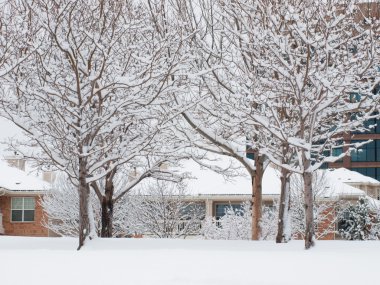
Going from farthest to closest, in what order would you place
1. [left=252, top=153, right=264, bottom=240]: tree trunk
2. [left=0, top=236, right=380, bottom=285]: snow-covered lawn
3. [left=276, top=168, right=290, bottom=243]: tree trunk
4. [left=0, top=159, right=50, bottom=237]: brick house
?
[left=0, top=159, right=50, bottom=237]: brick house < [left=252, top=153, right=264, bottom=240]: tree trunk < [left=276, top=168, right=290, bottom=243]: tree trunk < [left=0, top=236, right=380, bottom=285]: snow-covered lawn

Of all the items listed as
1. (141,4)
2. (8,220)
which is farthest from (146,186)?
(141,4)

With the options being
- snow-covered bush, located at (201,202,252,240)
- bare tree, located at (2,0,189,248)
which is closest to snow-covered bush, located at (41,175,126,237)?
snow-covered bush, located at (201,202,252,240)

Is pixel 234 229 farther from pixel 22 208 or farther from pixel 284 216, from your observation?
pixel 22 208

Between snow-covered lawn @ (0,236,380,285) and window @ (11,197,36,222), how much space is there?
2669 centimetres

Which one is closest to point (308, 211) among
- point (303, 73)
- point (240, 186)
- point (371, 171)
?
point (303, 73)

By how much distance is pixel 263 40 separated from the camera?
43.2 ft

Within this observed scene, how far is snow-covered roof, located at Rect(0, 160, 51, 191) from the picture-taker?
3775 centimetres

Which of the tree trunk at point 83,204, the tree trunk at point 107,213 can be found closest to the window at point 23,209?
the tree trunk at point 107,213

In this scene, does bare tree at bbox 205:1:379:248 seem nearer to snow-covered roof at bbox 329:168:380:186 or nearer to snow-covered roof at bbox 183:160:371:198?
snow-covered roof at bbox 183:160:371:198

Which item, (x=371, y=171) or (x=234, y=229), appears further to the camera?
(x=371, y=171)

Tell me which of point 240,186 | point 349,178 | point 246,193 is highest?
point 349,178

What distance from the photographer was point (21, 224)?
38750mm

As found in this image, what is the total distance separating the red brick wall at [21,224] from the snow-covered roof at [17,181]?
92 cm

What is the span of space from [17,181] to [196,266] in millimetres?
29575
